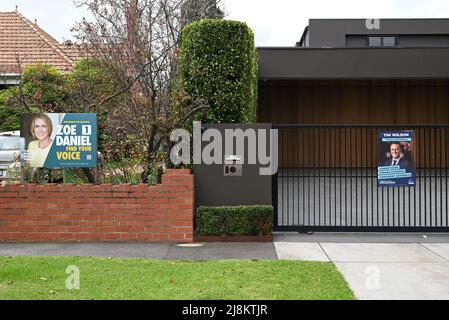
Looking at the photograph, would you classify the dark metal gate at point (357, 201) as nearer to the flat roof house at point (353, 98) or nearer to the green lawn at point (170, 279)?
the flat roof house at point (353, 98)

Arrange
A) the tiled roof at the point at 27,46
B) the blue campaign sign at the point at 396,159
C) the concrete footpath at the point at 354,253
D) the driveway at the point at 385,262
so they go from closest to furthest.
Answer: the driveway at the point at 385,262
the concrete footpath at the point at 354,253
the blue campaign sign at the point at 396,159
the tiled roof at the point at 27,46

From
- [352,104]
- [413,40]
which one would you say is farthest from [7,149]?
[413,40]

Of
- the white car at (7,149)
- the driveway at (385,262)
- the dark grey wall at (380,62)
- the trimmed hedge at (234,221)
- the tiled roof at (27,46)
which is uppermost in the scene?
the tiled roof at (27,46)

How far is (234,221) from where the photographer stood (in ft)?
30.8

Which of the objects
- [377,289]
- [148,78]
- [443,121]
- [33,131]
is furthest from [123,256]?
[443,121]

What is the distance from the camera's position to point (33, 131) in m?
9.73

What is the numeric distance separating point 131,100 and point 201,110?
7.40 ft

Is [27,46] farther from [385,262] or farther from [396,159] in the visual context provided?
[385,262]

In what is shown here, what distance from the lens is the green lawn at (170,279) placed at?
602 centimetres

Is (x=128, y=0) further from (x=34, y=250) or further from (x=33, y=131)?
(x=34, y=250)

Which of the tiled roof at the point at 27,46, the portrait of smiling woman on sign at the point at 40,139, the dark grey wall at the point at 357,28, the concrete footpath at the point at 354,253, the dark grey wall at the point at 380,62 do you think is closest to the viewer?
the concrete footpath at the point at 354,253

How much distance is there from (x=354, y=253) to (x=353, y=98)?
16.7 m

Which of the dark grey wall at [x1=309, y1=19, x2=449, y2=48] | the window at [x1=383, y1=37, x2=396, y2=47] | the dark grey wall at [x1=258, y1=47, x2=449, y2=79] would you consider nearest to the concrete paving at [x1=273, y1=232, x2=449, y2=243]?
the dark grey wall at [x1=258, y1=47, x2=449, y2=79]

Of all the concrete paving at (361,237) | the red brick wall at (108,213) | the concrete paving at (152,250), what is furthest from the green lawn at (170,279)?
the concrete paving at (361,237)
